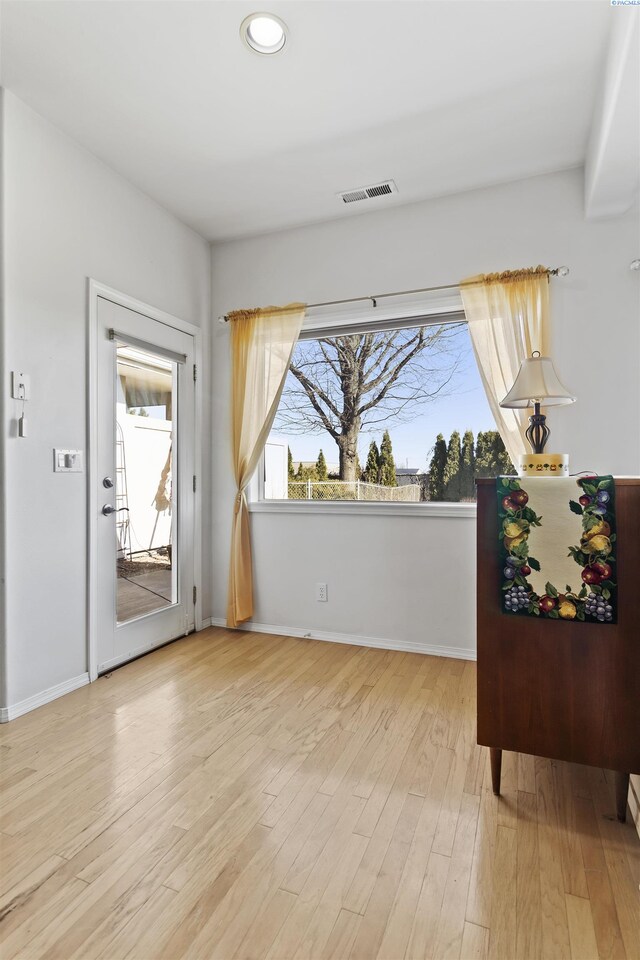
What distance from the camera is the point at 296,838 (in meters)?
1.54

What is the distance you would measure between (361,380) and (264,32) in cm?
191

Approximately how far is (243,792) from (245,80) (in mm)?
2862

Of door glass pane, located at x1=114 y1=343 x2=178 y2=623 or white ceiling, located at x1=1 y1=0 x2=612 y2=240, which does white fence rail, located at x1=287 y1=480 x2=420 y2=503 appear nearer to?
door glass pane, located at x1=114 y1=343 x2=178 y2=623

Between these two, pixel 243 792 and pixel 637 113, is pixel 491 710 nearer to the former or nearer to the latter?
pixel 243 792

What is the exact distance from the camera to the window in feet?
10.5

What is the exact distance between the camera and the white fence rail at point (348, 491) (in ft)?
11.0

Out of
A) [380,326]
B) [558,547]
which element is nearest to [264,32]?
[380,326]

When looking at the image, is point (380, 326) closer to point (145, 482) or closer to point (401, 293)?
point (401, 293)

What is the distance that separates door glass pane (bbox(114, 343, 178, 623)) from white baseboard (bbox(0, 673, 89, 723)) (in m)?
0.42

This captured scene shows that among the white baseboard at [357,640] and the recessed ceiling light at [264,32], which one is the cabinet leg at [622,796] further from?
the recessed ceiling light at [264,32]

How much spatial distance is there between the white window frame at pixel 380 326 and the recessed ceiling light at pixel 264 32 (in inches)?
58.9

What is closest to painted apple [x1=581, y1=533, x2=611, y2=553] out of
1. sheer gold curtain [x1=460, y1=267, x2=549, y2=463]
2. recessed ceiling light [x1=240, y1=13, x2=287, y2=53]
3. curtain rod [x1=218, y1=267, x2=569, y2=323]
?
sheer gold curtain [x1=460, y1=267, x2=549, y2=463]

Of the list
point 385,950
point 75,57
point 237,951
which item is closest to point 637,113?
point 75,57

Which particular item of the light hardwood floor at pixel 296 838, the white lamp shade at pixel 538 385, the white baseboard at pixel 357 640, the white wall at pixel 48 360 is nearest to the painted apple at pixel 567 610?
the light hardwood floor at pixel 296 838
